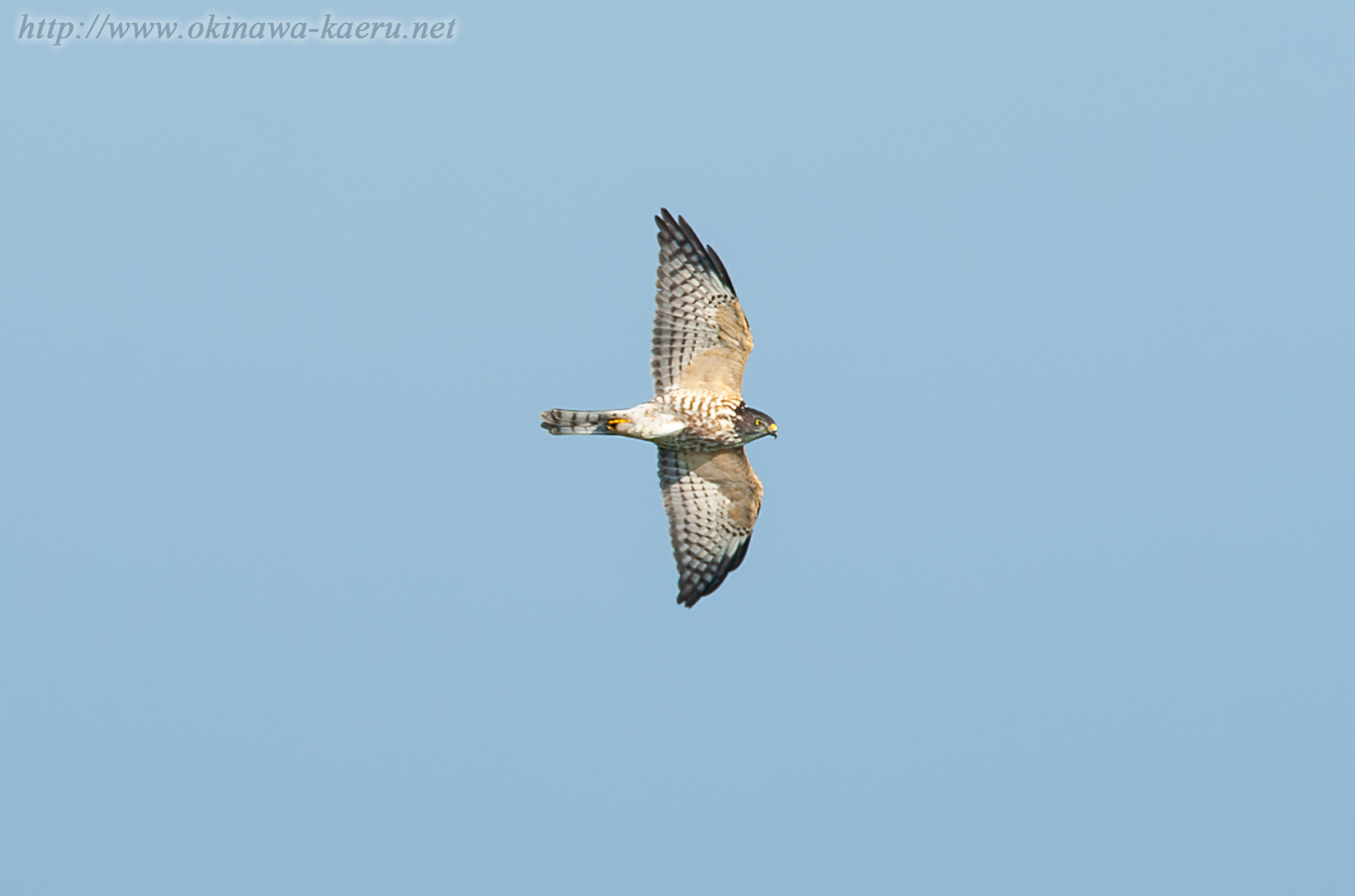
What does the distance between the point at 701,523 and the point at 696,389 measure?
152 cm

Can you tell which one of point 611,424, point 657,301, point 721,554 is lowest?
point 721,554

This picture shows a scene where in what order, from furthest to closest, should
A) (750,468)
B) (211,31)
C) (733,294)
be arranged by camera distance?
(211,31), (750,468), (733,294)

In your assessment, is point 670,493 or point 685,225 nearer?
point 685,225

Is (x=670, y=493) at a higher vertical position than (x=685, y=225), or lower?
lower

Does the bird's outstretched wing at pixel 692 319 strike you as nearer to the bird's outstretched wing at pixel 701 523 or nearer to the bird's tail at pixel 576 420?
the bird's tail at pixel 576 420

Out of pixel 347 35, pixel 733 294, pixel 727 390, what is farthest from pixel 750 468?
pixel 347 35

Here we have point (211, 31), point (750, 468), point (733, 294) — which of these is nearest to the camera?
point (733, 294)

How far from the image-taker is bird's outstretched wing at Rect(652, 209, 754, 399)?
14523 millimetres

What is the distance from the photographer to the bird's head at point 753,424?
14.8 m

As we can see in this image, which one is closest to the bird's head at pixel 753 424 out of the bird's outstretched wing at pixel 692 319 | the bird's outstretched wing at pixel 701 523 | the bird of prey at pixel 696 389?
the bird of prey at pixel 696 389

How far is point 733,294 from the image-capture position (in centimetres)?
1449

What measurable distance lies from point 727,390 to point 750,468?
864 millimetres

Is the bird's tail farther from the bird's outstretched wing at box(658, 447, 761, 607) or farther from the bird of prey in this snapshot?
the bird's outstretched wing at box(658, 447, 761, 607)

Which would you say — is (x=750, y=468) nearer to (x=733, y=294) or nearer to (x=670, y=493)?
(x=670, y=493)
